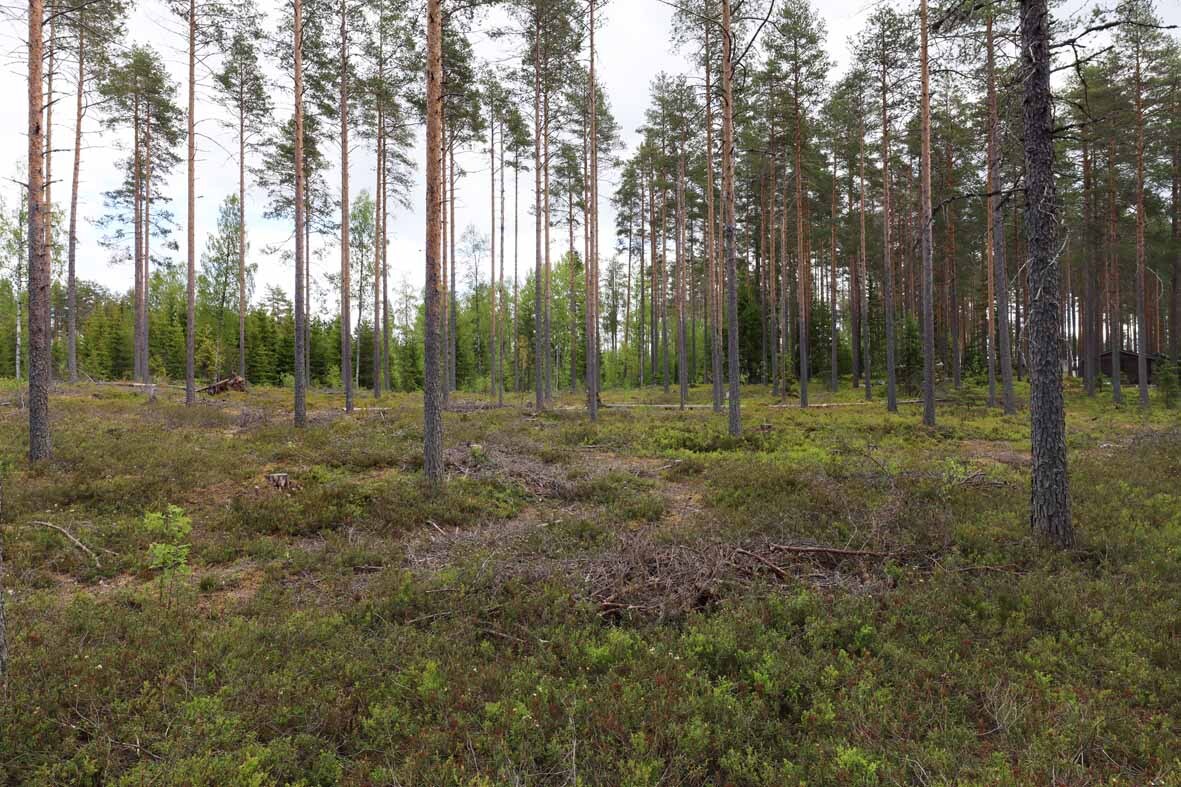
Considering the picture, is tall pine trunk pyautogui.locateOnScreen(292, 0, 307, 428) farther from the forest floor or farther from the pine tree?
the forest floor

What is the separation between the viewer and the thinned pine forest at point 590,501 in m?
3.61

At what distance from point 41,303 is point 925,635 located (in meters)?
15.0

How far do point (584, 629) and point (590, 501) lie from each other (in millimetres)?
5011

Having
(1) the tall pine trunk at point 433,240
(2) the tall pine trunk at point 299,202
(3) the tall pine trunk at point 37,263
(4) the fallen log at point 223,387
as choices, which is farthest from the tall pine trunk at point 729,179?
(4) the fallen log at point 223,387

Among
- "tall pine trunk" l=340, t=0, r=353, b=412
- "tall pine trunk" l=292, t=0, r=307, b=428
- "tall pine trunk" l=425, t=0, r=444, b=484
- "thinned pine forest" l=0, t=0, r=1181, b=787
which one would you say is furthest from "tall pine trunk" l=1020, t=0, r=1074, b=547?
"tall pine trunk" l=340, t=0, r=353, b=412

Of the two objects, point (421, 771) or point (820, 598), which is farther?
point (820, 598)

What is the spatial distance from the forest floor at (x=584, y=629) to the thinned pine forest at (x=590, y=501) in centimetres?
4

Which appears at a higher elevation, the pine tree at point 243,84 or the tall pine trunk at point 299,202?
the pine tree at point 243,84

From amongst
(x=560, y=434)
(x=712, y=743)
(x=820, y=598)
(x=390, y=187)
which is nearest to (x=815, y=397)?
(x=560, y=434)

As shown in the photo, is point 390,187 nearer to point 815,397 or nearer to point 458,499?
point 458,499

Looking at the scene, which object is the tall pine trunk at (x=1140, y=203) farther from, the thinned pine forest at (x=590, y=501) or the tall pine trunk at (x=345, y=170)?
the tall pine trunk at (x=345, y=170)

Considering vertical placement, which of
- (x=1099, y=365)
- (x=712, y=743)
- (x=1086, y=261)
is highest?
(x=1086, y=261)

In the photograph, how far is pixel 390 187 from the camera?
2567cm

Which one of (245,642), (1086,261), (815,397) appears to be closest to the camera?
(245,642)
